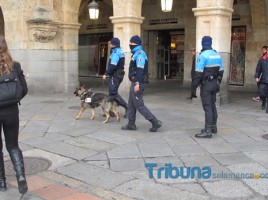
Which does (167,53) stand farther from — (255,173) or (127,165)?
(255,173)

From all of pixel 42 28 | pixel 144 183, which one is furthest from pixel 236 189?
pixel 42 28

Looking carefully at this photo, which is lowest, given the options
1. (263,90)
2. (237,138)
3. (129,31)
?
(237,138)

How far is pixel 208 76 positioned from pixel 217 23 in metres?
4.00

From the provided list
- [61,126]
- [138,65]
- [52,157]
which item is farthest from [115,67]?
[52,157]

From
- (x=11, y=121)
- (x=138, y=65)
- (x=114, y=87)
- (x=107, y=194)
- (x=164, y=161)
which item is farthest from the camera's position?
(x=114, y=87)

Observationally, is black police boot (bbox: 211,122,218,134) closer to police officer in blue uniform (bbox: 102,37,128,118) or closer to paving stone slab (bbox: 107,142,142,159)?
paving stone slab (bbox: 107,142,142,159)

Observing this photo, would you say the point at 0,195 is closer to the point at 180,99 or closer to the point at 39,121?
the point at 39,121

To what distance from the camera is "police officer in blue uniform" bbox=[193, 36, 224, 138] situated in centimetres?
657

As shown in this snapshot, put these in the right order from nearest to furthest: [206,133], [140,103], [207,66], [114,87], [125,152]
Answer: [125,152], [207,66], [206,133], [140,103], [114,87]

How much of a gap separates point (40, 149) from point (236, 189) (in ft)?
10.3

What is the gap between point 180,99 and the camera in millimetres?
12125

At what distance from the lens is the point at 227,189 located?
170 inches

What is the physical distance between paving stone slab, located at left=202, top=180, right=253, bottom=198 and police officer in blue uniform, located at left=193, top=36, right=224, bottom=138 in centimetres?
222

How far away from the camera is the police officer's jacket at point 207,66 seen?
6551mm
